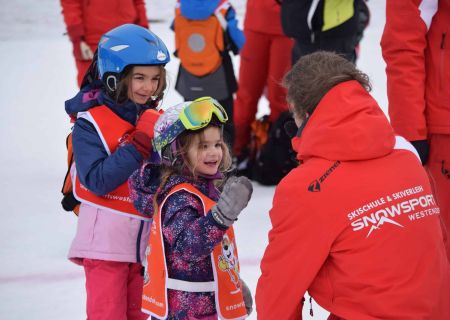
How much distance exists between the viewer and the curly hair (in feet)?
7.32

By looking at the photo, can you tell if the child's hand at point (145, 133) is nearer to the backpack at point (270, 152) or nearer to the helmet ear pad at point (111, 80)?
the helmet ear pad at point (111, 80)

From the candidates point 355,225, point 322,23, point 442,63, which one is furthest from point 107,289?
point 322,23

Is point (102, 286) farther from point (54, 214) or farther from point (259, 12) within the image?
point (259, 12)

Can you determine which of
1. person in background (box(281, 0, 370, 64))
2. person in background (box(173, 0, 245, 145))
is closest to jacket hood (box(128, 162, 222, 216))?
person in background (box(281, 0, 370, 64))

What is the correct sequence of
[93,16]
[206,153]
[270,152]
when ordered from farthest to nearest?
[270,152]
[93,16]
[206,153]

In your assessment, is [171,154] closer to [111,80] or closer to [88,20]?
[111,80]

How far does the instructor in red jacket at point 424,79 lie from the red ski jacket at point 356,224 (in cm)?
98

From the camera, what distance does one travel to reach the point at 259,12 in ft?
19.5

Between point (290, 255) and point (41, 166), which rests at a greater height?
point (290, 255)

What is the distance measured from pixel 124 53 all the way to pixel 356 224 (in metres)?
1.22

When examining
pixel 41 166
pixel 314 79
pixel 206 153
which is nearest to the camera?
pixel 314 79

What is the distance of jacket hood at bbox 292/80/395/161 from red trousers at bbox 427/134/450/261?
1047 millimetres

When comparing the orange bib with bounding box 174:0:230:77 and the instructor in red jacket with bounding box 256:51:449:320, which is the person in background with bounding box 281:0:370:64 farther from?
the instructor in red jacket with bounding box 256:51:449:320

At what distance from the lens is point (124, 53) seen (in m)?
2.87
